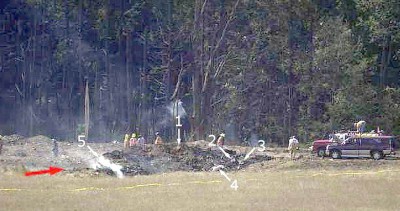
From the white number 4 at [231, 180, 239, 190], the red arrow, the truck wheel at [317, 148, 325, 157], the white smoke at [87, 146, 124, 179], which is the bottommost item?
the truck wheel at [317, 148, 325, 157]

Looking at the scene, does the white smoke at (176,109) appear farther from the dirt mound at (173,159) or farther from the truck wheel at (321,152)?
the truck wheel at (321,152)

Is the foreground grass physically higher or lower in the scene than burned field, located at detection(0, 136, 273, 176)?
higher

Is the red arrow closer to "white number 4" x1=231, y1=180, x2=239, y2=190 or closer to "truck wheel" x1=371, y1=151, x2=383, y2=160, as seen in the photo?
"white number 4" x1=231, y1=180, x2=239, y2=190

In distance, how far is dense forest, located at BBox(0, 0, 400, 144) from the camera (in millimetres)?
51625

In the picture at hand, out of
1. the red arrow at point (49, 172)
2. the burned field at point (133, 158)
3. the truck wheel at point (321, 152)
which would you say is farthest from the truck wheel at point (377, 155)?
the red arrow at point (49, 172)

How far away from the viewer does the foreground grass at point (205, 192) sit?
21.4 m

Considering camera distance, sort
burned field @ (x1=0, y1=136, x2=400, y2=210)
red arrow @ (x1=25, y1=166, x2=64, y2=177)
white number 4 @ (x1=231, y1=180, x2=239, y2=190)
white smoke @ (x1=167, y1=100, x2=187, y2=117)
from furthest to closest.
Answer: white smoke @ (x1=167, y1=100, x2=187, y2=117) → red arrow @ (x1=25, y1=166, x2=64, y2=177) → white number 4 @ (x1=231, y1=180, x2=239, y2=190) → burned field @ (x1=0, y1=136, x2=400, y2=210)

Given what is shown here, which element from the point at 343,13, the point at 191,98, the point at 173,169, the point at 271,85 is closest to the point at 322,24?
the point at 343,13

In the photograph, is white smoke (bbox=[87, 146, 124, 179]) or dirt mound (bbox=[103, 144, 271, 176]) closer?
white smoke (bbox=[87, 146, 124, 179])

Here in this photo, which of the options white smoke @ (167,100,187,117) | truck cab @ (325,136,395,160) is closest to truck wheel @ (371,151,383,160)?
truck cab @ (325,136,395,160)

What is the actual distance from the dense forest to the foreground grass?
21865mm

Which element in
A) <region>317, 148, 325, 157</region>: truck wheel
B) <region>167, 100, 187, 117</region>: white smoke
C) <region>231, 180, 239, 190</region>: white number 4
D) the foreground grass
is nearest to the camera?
the foreground grass

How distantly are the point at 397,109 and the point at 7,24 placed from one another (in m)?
29.3

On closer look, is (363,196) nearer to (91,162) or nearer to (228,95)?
(91,162)
